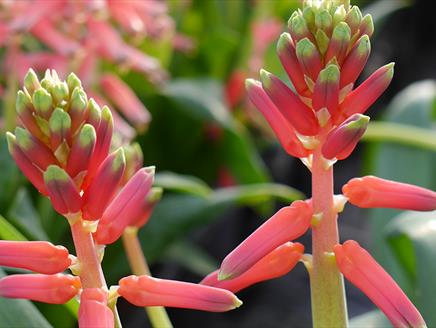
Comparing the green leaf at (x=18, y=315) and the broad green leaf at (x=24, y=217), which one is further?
the broad green leaf at (x=24, y=217)

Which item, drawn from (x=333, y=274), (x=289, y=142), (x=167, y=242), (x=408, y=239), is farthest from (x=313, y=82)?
(x=167, y=242)

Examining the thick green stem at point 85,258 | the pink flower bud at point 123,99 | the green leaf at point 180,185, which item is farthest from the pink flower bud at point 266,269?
the pink flower bud at point 123,99

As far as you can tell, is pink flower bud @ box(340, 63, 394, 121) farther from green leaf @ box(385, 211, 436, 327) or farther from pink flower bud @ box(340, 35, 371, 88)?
green leaf @ box(385, 211, 436, 327)

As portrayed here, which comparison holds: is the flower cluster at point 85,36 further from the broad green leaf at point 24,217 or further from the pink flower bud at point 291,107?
the pink flower bud at point 291,107

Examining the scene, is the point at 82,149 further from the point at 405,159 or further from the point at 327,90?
the point at 405,159

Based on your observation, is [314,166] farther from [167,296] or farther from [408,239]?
[408,239]

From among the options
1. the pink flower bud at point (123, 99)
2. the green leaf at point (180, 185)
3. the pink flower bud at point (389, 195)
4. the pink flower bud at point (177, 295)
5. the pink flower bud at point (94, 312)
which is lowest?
the pink flower bud at point (94, 312)

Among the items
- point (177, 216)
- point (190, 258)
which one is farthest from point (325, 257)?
point (190, 258)

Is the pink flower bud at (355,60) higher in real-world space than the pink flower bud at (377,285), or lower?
higher
